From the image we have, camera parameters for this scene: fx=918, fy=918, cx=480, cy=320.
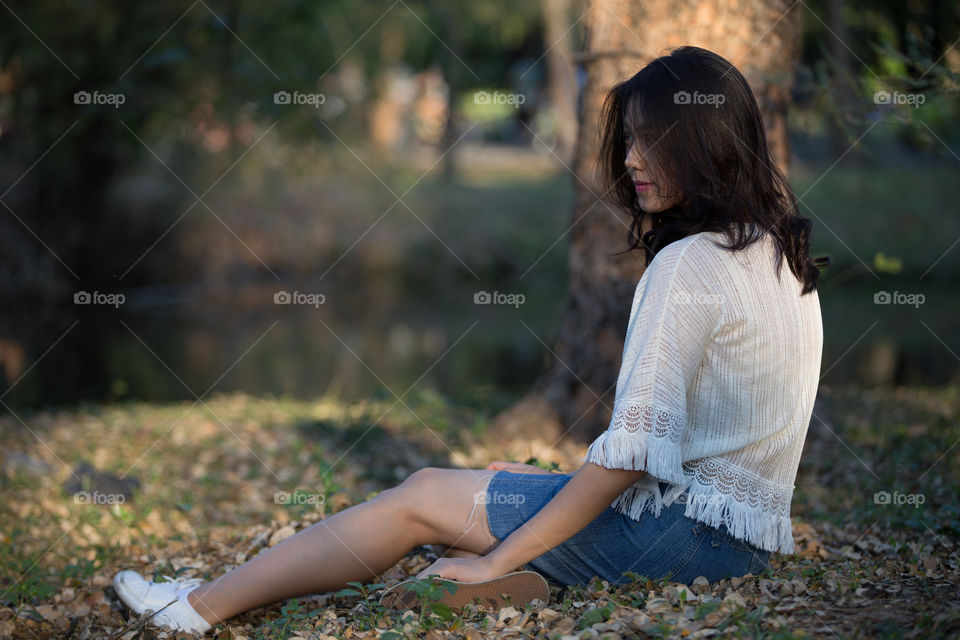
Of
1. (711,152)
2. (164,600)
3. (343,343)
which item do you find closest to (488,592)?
(164,600)

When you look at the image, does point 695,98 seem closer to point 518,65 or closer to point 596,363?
point 596,363

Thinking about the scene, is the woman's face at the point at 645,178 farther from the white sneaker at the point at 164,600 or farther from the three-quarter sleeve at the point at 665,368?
the white sneaker at the point at 164,600

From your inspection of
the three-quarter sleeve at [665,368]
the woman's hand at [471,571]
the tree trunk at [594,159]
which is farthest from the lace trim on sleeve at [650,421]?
the tree trunk at [594,159]

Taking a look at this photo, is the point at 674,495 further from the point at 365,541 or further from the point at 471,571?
the point at 365,541

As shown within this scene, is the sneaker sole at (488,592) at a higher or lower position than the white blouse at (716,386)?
lower

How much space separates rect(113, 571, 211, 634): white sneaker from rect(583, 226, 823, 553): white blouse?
1.27 meters

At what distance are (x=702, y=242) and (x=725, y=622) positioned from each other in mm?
929

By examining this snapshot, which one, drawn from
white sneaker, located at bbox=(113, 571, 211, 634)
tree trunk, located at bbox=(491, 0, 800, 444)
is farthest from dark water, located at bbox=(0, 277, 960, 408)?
white sneaker, located at bbox=(113, 571, 211, 634)

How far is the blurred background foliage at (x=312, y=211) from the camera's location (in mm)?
8688

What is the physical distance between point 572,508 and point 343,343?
9998 millimetres

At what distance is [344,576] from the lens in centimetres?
267

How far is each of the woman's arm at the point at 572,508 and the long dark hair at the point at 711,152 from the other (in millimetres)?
620

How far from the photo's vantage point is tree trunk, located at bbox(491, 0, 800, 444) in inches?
167

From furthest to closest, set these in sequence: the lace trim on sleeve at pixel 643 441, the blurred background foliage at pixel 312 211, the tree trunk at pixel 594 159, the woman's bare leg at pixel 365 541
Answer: the blurred background foliage at pixel 312 211 → the tree trunk at pixel 594 159 → the woman's bare leg at pixel 365 541 → the lace trim on sleeve at pixel 643 441
